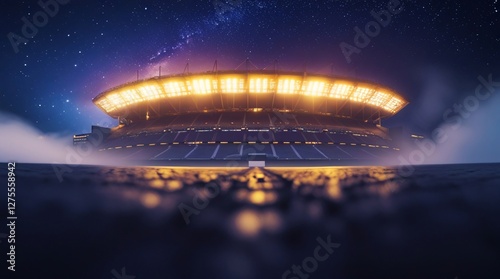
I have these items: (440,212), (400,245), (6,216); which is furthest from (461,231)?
(6,216)

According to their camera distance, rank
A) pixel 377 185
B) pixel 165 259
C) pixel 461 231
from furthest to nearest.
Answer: pixel 377 185 → pixel 461 231 → pixel 165 259

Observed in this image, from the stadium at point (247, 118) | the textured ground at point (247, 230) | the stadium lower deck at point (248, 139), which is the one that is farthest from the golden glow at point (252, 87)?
the textured ground at point (247, 230)

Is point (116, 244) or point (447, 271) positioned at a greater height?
point (116, 244)

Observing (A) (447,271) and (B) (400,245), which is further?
(B) (400,245)

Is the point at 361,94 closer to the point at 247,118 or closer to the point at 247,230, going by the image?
the point at 247,118

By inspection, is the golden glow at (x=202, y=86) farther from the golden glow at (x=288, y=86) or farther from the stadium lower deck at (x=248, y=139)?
the golden glow at (x=288, y=86)

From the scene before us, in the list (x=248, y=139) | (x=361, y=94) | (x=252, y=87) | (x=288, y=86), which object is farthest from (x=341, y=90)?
(x=248, y=139)

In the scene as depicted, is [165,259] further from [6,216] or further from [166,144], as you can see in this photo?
[166,144]

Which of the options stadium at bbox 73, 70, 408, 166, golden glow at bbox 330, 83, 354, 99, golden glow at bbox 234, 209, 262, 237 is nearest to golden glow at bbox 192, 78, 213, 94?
stadium at bbox 73, 70, 408, 166
